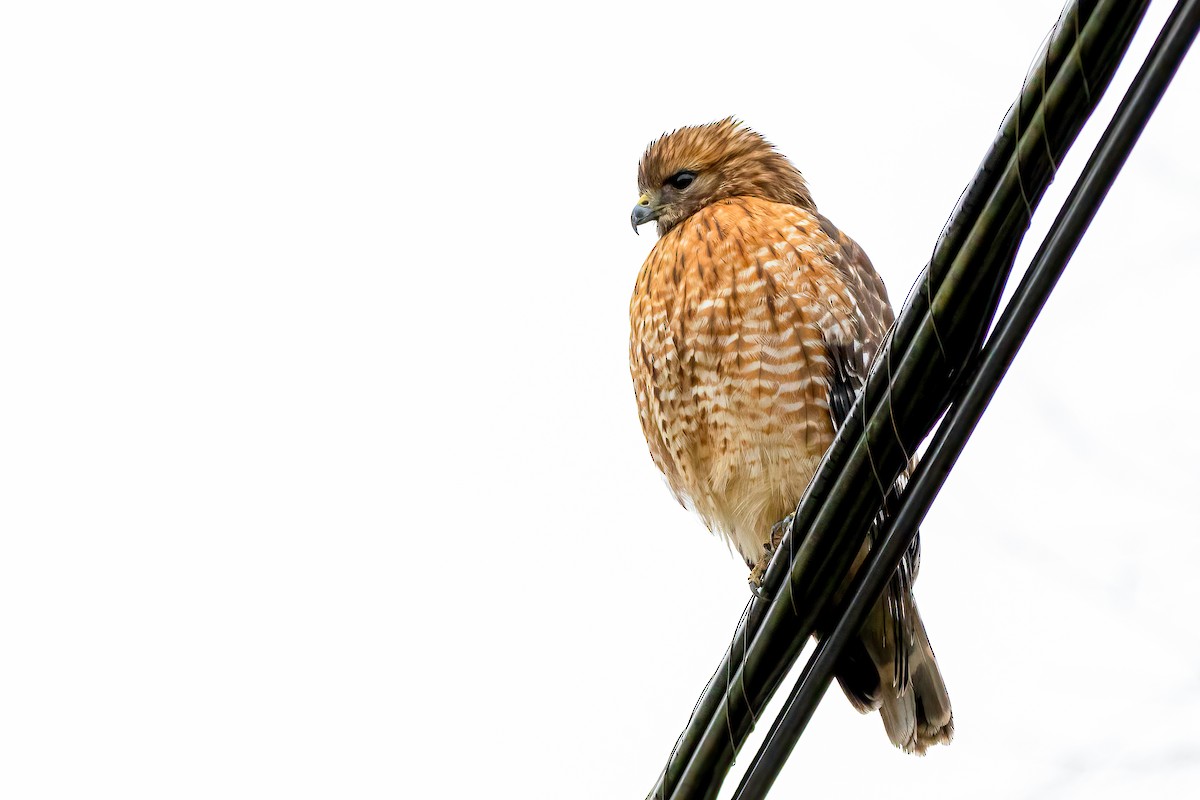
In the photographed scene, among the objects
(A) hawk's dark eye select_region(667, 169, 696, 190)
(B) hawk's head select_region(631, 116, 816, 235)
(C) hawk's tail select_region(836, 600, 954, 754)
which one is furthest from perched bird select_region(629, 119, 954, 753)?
(A) hawk's dark eye select_region(667, 169, 696, 190)

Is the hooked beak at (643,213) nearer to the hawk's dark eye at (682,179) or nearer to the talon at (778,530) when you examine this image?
the hawk's dark eye at (682,179)

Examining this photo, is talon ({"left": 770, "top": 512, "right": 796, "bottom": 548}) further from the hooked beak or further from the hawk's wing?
the hooked beak

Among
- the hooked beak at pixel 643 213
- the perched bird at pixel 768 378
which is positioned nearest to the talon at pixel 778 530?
the perched bird at pixel 768 378

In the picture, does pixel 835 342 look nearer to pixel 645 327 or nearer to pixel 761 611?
pixel 645 327

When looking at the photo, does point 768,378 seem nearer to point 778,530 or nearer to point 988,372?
point 778,530

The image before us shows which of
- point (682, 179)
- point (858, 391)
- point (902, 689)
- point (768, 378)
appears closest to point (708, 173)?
point (682, 179)
